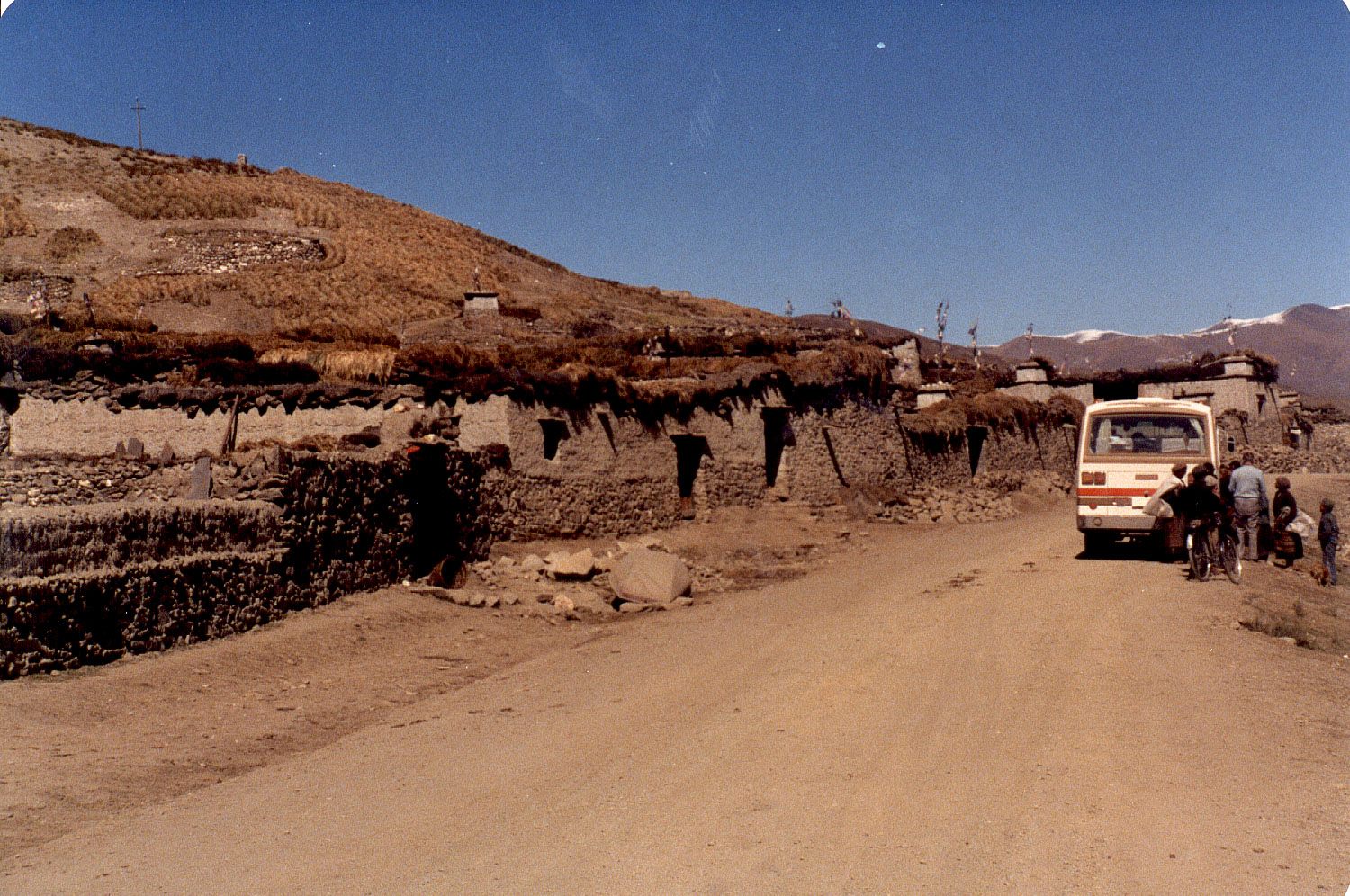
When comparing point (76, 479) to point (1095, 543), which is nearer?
point (76, 479)

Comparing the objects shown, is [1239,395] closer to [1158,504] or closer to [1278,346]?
[1158,504]

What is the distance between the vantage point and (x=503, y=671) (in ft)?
34.1

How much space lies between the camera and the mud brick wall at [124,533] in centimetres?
798

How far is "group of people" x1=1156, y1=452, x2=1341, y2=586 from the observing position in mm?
11750

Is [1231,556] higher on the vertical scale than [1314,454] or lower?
higher

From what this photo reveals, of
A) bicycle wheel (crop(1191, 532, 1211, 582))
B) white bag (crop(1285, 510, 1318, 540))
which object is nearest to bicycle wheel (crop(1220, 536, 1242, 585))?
bicycle wheel (crop(1191, 532, 1211, 582))

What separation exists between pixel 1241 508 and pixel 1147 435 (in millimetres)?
1521

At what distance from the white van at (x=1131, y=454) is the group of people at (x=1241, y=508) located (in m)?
0.32

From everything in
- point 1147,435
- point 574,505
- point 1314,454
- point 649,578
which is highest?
point 1147,435

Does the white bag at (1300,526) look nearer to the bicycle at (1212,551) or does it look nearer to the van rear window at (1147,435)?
the van rear window at (1147,435)

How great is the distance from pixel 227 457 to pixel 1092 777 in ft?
32.7

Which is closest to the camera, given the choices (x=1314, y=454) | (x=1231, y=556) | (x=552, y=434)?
(x=1231, y=556)

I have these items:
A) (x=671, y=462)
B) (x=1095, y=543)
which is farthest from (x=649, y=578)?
(x=1095, y=543)

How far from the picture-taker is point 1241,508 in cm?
1299
